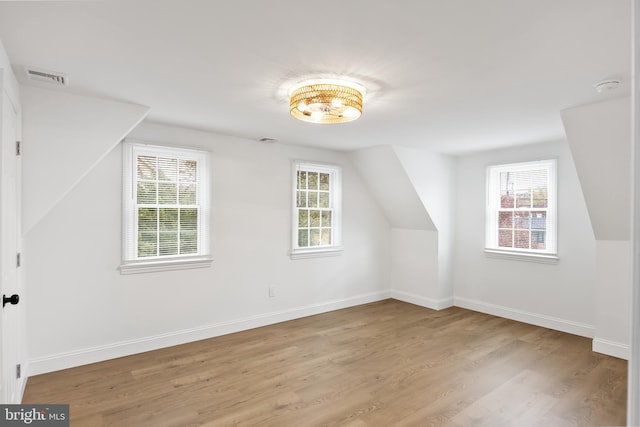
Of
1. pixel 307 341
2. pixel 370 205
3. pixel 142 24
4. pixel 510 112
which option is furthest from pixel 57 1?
pixel 370 205

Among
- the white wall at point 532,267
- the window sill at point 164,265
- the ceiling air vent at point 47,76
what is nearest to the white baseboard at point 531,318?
the white wall at point 532,267

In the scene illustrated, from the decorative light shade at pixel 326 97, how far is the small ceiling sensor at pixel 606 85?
62.9 inches

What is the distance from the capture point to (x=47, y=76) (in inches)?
94.3

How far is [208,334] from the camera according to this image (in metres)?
4.01

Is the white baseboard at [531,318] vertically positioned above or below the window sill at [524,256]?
below

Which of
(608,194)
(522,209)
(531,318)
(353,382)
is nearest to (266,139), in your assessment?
(353,382)

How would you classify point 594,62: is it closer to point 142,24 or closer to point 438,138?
point 438,138

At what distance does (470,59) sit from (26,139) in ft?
10.3

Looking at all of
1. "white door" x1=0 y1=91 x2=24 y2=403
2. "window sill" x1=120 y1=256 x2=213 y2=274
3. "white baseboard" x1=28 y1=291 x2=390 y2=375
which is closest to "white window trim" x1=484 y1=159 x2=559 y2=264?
"white baseboard" x1=28 y1=291 x2=390 y2=375

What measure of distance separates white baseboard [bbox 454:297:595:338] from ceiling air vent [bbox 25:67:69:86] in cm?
543

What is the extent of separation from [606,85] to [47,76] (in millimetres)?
3782

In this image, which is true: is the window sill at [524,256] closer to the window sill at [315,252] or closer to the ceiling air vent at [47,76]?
the window sill at [315,252]

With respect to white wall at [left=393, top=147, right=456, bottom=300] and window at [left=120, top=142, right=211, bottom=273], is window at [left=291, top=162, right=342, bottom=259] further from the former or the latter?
window at [left=120, top=142, right=211, bottom=273]

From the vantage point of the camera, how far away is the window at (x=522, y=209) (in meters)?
4.48
